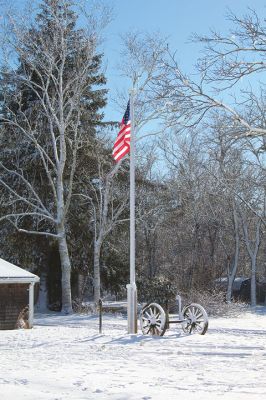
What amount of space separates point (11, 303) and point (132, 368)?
11.1m

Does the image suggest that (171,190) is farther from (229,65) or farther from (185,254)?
(229,65)

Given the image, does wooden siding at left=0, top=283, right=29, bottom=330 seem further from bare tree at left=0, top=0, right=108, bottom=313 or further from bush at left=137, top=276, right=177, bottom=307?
A: bush at left=137, top=276, right=177, bottom=307

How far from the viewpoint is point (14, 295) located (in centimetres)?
1995

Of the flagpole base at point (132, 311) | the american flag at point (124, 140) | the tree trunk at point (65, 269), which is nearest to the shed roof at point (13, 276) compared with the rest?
the flagpole base at point (132, 311)

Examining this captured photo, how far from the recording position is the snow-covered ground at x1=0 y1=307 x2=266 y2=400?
7328mm

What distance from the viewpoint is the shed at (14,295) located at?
1944 cm

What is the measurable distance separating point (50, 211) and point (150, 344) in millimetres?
17668

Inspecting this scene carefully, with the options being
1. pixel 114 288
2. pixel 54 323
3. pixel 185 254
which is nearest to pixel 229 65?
pixel 54 323

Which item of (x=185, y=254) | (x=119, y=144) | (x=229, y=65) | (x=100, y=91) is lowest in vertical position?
(x=185, y=254)

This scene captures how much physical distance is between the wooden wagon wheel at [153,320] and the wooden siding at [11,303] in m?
6.20

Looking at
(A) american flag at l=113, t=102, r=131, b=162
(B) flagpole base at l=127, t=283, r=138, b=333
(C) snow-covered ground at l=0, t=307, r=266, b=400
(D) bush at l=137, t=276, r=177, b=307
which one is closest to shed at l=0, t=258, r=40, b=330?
(C) snow-covered ground at l=0, t=307, r=266, b=400

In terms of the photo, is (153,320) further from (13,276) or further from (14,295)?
(14,295)

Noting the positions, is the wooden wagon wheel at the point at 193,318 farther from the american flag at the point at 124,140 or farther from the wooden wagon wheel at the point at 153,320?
the american flag at the point at 124,140

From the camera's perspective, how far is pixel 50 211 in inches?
1179
